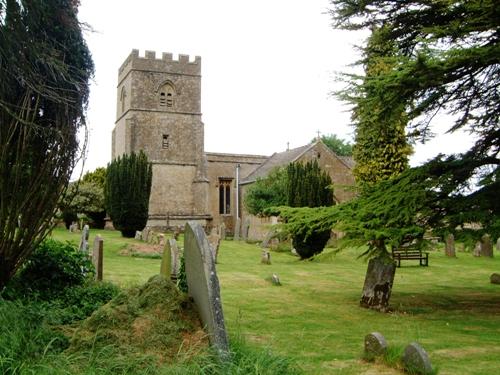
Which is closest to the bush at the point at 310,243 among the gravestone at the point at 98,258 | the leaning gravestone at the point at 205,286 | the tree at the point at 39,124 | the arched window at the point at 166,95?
the gravestone at the point at 98,258

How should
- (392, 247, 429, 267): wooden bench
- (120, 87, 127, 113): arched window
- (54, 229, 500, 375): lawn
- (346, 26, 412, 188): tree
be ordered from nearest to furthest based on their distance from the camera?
(54, 229, 500, 375): lawn, (346, 26, 412, 188): tree, (392, 247, 429, 267): wooden bench, (120, 87, 127, 113): arched window

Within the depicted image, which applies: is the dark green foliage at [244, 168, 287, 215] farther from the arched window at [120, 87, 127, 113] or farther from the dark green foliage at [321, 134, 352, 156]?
the dark green foliage at [321, 134, 352, 156]

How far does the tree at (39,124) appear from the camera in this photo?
6.50 metres

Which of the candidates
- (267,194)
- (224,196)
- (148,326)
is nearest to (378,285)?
(148,326)

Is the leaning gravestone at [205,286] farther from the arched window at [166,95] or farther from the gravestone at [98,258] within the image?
the arched window at [166,95]

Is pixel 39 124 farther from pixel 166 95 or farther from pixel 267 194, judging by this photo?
pixel 166 95

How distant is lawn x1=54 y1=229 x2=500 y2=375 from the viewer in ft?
21.1

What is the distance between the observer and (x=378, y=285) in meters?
10.1

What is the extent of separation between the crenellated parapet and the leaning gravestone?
3599 centimetres

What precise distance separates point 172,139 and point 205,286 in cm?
3574

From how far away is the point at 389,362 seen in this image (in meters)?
5.89

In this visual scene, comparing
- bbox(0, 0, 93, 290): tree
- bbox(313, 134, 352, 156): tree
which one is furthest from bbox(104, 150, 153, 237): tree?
bbox(313, 134, 352, 156): tree

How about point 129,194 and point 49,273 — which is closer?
point 49,273

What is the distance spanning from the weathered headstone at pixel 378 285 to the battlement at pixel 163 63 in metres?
32.9
